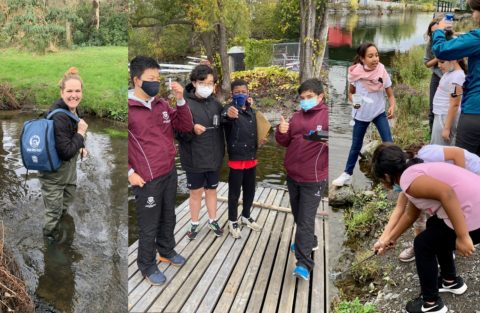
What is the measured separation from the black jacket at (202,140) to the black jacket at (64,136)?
1702mm

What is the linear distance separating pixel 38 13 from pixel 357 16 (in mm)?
6824

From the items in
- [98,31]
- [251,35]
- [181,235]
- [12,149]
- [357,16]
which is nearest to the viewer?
[251,35]

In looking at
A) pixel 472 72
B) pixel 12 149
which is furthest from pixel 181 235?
pixel 12 149

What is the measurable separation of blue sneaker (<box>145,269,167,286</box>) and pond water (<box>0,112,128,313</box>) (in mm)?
1854

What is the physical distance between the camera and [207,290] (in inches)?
70.1

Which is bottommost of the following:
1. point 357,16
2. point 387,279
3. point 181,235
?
point 387,279

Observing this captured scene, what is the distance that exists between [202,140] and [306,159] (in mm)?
605

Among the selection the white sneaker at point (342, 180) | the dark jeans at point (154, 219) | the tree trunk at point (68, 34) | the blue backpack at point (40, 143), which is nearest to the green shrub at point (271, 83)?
the dark jeans at point (154, 219)

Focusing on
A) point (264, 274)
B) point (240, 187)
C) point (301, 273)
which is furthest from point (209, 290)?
point (240, 187)

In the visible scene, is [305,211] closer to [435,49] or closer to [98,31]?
[435,49]

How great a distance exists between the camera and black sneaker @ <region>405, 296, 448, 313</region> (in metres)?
2.56

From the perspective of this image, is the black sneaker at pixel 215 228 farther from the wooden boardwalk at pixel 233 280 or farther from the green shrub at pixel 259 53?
the green shrub at pixel 259 53

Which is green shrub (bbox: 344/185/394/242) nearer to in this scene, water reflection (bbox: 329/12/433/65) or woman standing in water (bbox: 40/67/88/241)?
water reflection (bbox: 329/12/433/65)

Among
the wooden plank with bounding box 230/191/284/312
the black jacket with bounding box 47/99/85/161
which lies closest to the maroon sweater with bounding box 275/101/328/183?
the wooden plank with bounding box 230/191/284/312
